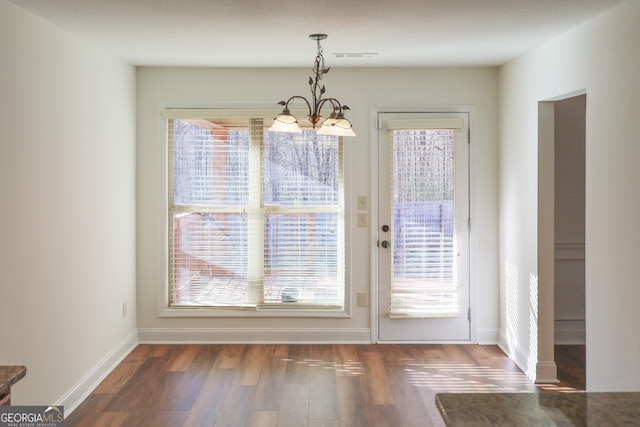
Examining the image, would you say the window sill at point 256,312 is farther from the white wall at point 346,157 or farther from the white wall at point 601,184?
the white wall at point 601,184

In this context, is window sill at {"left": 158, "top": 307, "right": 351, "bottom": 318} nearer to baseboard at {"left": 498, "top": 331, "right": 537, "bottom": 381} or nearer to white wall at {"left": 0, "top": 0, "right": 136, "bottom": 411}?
white wall at {"left": 0, "top": 0, "right": 136, "bottom": 411}

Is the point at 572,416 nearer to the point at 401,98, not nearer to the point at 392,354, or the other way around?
the point at 392,354

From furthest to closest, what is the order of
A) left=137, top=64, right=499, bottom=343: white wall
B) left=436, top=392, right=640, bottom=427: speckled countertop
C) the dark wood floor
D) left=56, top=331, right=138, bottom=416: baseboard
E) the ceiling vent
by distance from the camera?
left=137, top=64, right=499, bottom=343: white wall
the ceiling vent
left=56, top=331, right=138, bottom=416: baseboard
the dark wood floor
left=436, top=392, right=640, bottom=427: speckled countertop

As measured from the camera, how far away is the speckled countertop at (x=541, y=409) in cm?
147

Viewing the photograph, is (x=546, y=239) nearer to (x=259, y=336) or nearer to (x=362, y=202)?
(x=362, y=202)

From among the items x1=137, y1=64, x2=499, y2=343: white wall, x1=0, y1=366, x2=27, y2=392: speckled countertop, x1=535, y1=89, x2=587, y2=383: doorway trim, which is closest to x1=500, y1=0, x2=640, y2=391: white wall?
x1=535, y1=89, x2=587, y2=383: doorway trim

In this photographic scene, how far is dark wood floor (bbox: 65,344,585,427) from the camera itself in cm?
377

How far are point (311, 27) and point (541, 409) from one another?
2891 mm

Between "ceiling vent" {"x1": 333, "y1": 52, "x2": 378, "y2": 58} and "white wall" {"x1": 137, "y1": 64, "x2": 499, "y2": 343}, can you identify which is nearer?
"ceiling vent" {"x1": 333, "y1": 52, "x2": 378, "y2": 58}

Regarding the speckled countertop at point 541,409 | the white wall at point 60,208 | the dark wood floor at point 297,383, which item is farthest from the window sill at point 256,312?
the speckled countertop at point 541,409

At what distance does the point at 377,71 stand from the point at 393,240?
1.48 meters

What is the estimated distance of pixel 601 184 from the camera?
138 inches

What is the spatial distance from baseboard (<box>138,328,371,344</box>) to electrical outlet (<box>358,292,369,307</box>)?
0.23m

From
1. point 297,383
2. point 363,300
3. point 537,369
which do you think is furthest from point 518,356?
point 297,383
